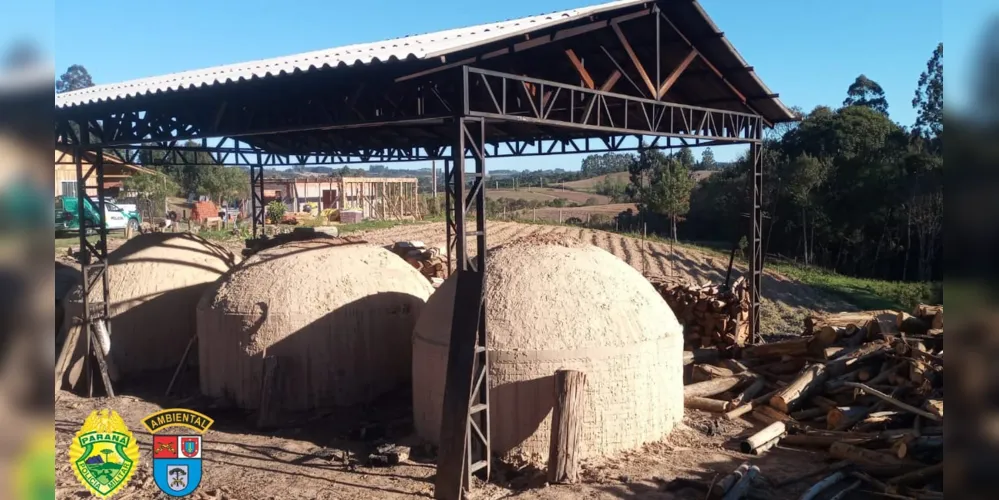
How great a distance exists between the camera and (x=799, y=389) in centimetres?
1134

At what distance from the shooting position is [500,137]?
1866cm

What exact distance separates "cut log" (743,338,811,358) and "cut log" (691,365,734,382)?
3.04ft

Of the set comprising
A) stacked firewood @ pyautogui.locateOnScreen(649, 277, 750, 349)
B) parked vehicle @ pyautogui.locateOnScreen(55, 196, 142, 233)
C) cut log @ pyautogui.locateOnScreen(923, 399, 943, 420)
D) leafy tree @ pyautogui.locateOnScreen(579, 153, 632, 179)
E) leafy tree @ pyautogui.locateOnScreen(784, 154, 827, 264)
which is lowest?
cut log @ pyautogui.locateOnScreen(923, 399, 943, 420)

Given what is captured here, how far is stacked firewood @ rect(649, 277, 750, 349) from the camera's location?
49.3 feet

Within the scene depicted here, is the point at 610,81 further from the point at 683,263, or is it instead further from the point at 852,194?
the point at 852,194

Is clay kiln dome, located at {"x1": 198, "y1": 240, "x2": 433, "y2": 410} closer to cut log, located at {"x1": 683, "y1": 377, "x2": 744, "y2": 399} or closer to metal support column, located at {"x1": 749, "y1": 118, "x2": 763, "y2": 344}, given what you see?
cut log, located at {"x1": 683, "y1": 377, "x2": 744, "y2": 399}

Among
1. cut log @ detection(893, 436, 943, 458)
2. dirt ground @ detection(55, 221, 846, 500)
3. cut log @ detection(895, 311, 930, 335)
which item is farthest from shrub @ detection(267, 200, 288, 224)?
cut log @ detection(893, 436, 943, 458)

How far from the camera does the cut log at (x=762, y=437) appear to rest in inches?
369

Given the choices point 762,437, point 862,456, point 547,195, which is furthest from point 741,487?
point 547,195

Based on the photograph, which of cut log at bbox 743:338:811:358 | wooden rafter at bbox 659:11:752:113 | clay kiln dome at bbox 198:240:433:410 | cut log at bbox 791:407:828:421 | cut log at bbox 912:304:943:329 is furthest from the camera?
cut log at bbox 743:338:811:358

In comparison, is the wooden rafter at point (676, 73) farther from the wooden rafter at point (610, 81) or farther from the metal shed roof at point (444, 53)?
the wooden rafter at point (610, 81)

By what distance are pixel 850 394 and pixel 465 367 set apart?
6.78m

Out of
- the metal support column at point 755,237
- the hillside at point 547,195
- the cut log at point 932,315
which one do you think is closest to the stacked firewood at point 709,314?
the metal support column at point 755,237

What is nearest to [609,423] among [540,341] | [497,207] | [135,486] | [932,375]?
[540,341]
